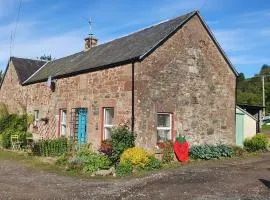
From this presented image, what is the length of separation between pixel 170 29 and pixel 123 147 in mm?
5570

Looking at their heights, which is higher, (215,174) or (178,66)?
(178,66)

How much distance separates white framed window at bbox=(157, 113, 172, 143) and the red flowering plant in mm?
446

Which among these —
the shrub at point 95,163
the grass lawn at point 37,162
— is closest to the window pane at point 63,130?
the grass lawn at point 37,162

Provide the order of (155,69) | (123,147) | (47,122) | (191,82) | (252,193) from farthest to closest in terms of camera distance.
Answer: (47,122) < (191,82) < (155,69) < (123,147) < (252,193)

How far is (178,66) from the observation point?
56.1 ft

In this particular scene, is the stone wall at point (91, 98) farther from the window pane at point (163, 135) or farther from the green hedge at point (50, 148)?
the window pane at point (163, 135)

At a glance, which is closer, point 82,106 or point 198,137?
point 198,137

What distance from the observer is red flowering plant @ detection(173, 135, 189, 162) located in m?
16.3

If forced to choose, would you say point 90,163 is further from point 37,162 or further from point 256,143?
point 256,143

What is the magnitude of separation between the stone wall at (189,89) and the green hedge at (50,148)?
4762 millimetres

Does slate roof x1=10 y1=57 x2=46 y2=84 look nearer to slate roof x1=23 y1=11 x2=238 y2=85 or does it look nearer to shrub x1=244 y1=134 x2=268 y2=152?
slate roof x1=23 y1=11 x2=238 y2=85

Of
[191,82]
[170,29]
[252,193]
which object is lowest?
[252,193]

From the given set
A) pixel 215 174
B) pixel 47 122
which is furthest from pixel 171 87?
pixel 47 122

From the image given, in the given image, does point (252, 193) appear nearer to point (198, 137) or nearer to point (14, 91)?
point (198, 137)
